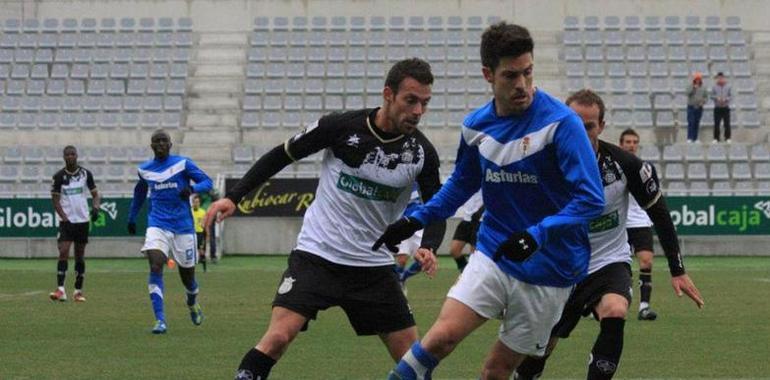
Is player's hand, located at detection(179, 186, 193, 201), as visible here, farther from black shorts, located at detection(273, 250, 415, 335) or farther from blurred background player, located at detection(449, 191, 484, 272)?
black shorts, located at detection(273, 250, 415, 335)

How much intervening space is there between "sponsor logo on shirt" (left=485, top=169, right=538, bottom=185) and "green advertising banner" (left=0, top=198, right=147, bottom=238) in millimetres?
25194

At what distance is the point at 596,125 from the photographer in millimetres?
9406

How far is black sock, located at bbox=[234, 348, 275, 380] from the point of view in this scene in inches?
320

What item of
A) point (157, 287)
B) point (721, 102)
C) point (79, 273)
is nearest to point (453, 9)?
point (721, 102)

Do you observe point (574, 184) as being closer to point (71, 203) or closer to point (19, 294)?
point (71, 203)

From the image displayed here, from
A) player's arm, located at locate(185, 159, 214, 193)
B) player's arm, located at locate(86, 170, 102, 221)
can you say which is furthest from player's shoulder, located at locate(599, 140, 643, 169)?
player's arm, located at locate(86, 170, 102, 221)

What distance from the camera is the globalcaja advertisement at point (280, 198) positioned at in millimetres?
31875

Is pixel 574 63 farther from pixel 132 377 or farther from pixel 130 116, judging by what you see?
pixel 132 377

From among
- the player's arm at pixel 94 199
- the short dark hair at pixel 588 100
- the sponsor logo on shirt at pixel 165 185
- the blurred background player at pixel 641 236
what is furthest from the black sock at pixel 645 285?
the player's arm at pixel 94 199

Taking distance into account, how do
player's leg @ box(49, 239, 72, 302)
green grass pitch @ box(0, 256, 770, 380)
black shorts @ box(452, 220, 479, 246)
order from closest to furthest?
green grass pitch @ box(0, 256, 770, 380), black shorts @ box(452, 220, 479, 246), player's leg @ box(49, 239, 72, 302)

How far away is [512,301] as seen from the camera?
7.68 meters

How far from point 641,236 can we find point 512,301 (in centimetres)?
779

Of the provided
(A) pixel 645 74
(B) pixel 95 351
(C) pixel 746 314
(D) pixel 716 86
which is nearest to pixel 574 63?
(A) pixel 645 74

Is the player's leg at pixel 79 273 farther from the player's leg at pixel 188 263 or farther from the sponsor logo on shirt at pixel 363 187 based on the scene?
the sponsor logo on shirt at pixel 363 187
